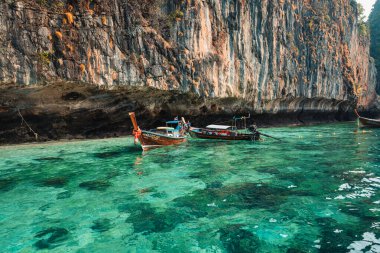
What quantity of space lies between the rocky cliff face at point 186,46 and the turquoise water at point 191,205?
Result: 708 cm

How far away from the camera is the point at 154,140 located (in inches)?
728

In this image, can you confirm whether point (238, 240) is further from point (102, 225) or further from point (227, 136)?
point (227, 136)

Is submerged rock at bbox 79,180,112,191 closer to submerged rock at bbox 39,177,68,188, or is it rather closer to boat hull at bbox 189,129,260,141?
submerged rock at bbox 39,177,68,188

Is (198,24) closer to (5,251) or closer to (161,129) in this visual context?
(161,129)

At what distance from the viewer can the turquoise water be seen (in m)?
5.89

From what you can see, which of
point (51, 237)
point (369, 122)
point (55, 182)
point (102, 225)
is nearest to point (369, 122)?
point (369, 122)

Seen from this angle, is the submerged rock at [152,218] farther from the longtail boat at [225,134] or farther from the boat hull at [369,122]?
the boat hull at [369,122]

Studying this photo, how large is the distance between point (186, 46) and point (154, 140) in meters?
9.70

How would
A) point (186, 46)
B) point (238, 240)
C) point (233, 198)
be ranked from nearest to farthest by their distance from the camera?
point (238, 240)
point (233, 198)
point (186, 46)

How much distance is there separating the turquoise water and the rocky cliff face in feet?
23.2

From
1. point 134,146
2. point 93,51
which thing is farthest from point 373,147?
point 93,51

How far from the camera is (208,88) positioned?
26.0 metres

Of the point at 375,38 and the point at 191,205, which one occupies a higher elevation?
the point at 375,38

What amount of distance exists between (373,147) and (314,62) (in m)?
25.5
